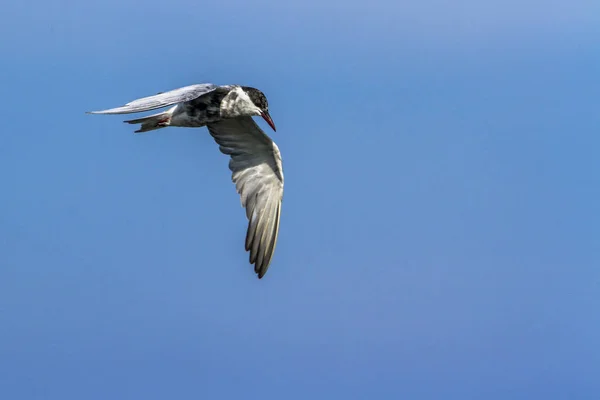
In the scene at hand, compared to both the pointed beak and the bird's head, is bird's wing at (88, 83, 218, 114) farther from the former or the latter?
the pointed beak

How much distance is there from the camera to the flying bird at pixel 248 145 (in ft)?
50.6

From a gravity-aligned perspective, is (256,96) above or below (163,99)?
above

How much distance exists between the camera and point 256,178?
16719 millimetres

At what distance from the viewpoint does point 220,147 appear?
1662cm

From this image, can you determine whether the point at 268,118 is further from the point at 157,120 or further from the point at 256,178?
the point at 157,120

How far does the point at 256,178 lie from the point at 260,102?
176 cm

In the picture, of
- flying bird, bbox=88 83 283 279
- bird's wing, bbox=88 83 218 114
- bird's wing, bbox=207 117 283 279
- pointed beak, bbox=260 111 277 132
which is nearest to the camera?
bird's wing, bbox=88 83 218 114

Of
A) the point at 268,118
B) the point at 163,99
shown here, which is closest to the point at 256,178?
the point at 268,118

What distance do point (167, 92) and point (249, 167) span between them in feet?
9.74

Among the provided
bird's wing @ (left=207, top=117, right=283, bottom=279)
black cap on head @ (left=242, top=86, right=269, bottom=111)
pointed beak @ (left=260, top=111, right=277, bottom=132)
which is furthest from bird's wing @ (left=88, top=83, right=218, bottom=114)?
bird's wing @ (left=207, top=117, right=283, bottom=279)

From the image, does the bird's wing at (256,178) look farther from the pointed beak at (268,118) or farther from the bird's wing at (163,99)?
the bird's wing at (163,99)

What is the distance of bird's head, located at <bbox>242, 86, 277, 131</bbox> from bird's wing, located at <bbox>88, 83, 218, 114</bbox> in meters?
0.84

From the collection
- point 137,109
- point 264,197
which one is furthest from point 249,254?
point 137,109

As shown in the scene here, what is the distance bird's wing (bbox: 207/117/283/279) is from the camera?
16.3 metres
